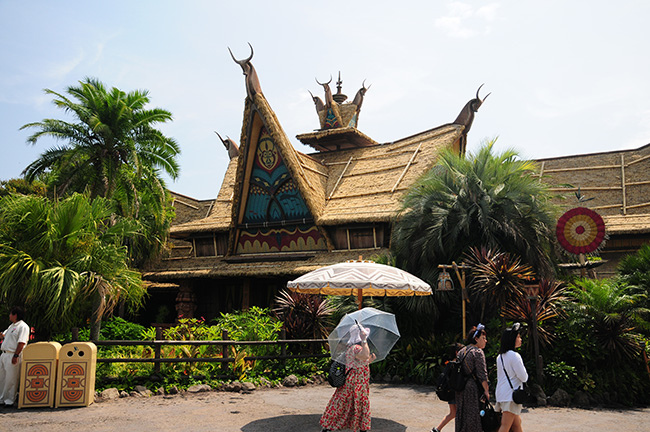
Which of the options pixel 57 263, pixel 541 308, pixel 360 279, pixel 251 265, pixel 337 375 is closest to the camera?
pixel 337 375

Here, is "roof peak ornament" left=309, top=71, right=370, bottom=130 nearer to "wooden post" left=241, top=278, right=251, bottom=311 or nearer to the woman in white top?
"wooden post" left=241, top=278, right=251, bottom=311

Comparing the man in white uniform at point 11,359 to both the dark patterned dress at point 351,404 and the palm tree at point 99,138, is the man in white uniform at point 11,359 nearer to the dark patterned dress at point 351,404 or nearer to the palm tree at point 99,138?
the dark patterned dress at point 351,404

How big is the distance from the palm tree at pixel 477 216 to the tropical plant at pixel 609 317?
1859 millimetres

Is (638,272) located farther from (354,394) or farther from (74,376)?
(74,376)

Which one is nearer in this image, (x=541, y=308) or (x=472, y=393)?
(x=472, y=393)

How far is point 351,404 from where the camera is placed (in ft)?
22.9

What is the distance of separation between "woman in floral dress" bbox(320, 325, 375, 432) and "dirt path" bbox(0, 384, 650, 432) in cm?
60

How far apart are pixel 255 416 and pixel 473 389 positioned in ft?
11.1

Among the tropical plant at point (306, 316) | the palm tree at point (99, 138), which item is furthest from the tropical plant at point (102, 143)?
the tropical plant at point (306, 316)

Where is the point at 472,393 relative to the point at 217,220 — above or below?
below

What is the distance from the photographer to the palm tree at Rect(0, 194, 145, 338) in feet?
32.1

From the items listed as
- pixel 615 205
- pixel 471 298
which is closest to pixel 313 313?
pixel 471 298

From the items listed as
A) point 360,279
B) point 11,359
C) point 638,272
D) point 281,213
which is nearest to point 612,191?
point 638,272

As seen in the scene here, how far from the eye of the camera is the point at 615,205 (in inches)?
750
